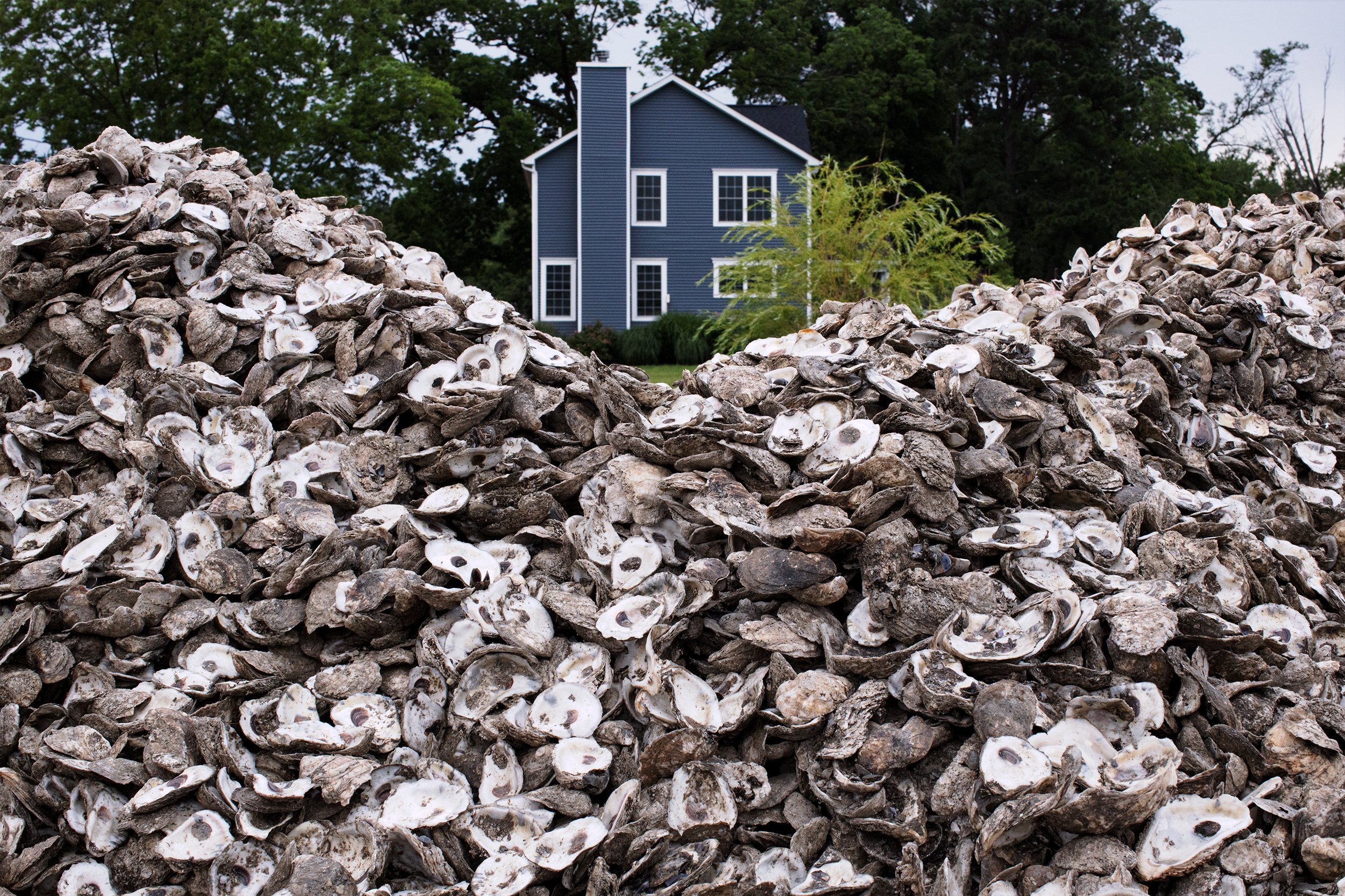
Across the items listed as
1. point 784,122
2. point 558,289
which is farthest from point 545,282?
point 784,122

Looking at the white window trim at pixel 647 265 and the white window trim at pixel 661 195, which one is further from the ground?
the white window trim at pixel 661 195

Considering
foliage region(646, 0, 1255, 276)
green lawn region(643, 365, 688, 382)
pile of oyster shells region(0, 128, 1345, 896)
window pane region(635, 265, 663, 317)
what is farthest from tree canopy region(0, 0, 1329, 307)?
pile of oyster shells region(0, 128, 1345, 896)

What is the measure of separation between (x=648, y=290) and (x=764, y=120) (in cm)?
500

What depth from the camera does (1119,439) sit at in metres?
3.50

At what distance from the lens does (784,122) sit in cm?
2458

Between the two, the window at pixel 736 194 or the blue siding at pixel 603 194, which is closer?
the blue siding at pixel 603 194

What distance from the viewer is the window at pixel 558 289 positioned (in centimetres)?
2392

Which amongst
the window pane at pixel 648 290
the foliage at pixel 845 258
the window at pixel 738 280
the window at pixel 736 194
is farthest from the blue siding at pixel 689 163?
the foliage at pixel 845 258

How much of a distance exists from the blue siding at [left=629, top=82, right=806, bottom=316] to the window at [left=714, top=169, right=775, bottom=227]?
130 millimetres

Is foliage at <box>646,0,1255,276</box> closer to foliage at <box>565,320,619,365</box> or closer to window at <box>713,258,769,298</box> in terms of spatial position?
foliage at <box>565,320,619,365</box>

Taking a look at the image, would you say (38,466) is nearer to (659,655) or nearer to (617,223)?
(659,655)

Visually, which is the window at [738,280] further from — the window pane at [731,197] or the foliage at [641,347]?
the window pane at [731,197]

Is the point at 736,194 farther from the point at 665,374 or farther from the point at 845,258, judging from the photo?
the point at 845,258

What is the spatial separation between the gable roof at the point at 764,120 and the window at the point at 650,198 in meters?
1.59
